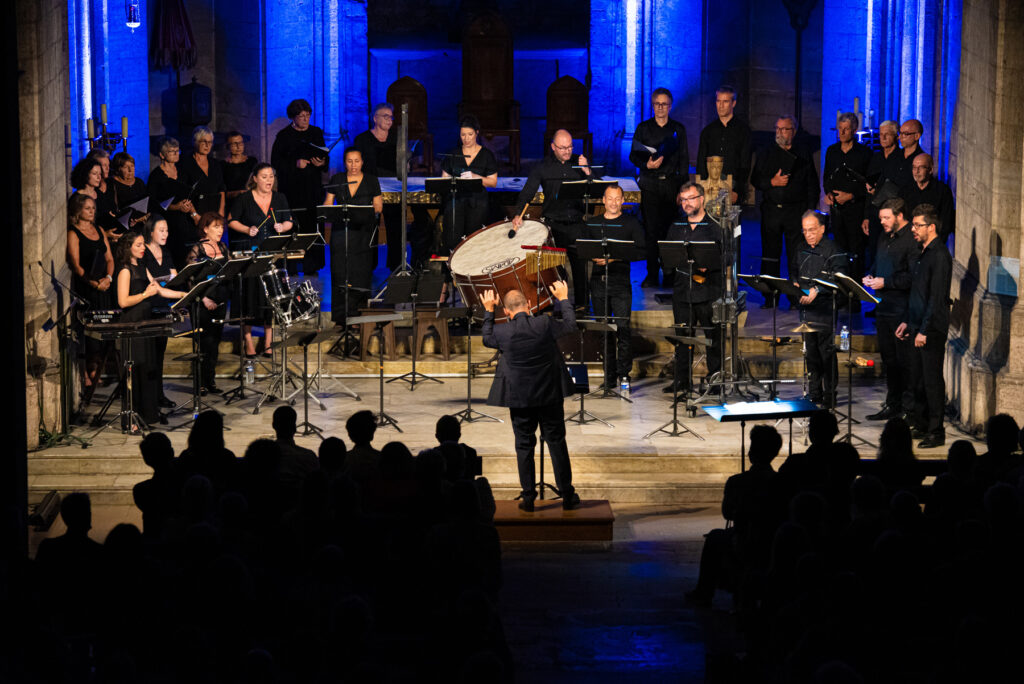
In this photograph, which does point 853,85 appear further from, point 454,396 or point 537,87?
point 454,396

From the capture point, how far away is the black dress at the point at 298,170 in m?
14.5

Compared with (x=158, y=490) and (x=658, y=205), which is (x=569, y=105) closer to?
(x=658, y=205)

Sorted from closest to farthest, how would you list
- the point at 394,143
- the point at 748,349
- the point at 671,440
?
the point at 671,440 → the point at 748,349 → the point at 394,143

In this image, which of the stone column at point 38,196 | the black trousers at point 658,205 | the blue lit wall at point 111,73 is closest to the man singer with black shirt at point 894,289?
the black trousers at point 658,205

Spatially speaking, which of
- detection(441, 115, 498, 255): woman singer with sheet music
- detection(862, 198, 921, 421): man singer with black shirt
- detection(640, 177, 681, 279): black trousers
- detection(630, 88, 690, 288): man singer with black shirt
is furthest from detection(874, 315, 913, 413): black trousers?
detection(441, 115, 498, 255): woman singer with sheet music

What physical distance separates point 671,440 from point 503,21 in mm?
11034

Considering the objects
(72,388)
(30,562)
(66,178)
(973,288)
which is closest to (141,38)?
(66,178)

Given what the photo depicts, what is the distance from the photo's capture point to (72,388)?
36.5ft

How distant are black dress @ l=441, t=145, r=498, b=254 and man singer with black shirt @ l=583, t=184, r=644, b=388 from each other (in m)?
1.47

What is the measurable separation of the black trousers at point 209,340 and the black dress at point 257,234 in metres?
0.23

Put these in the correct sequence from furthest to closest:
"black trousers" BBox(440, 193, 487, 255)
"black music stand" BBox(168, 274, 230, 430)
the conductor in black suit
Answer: "black trousers" BBox(440, 193, 487, 255) → "black music stand" BBox(168, 274, 230, 430) → the conductor in black suit

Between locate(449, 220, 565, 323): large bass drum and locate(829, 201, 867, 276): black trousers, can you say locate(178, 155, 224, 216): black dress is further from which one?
locate(829, 201, 867, 276): black trousers

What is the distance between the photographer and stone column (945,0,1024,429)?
34.5ft

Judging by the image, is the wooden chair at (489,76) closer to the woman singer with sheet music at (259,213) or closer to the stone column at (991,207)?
the woman singer with sheet music at (259,213)
